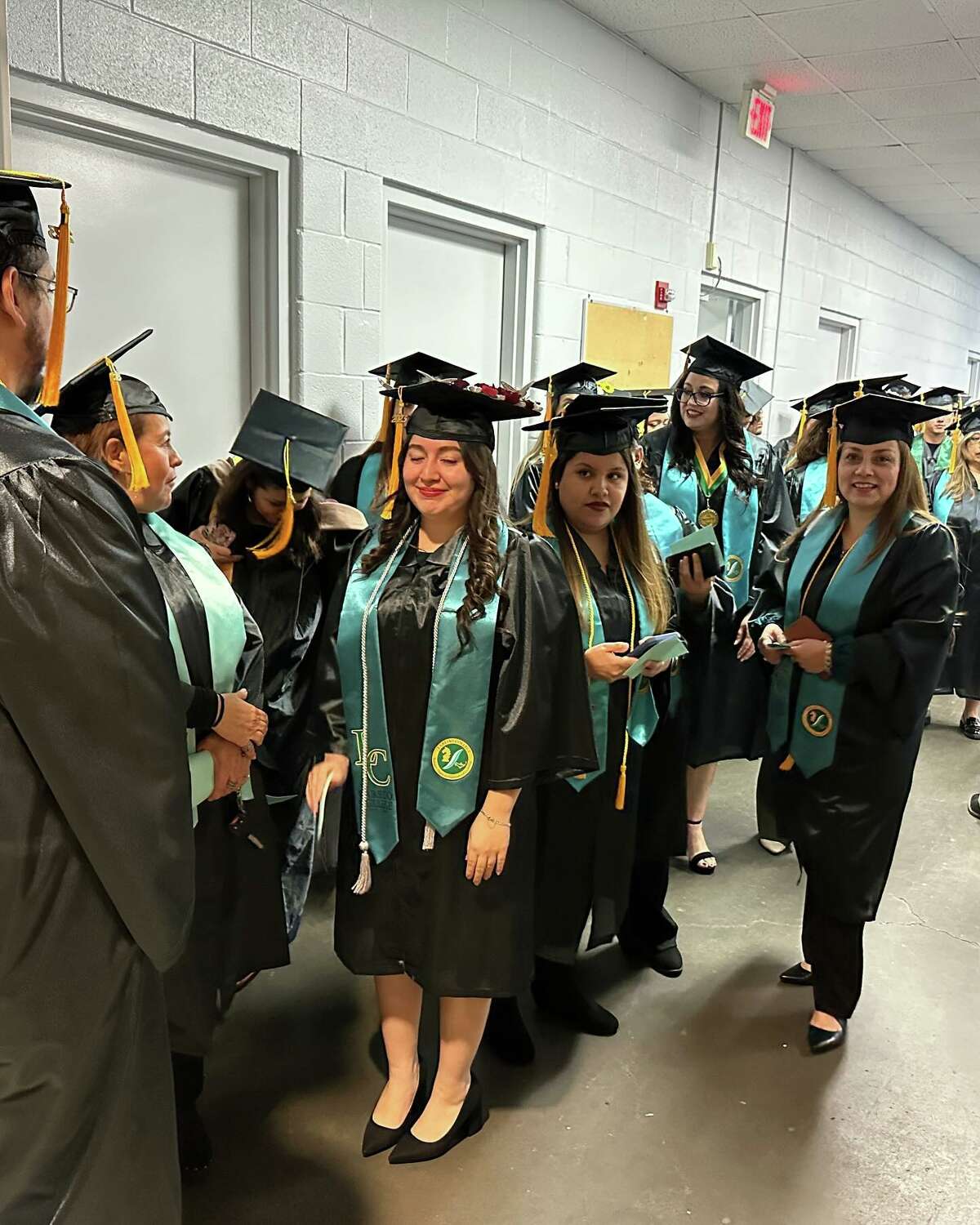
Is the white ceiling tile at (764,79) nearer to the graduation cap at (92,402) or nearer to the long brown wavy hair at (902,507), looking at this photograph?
the long brown wavy hair at (902,507)

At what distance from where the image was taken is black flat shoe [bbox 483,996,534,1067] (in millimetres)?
2271

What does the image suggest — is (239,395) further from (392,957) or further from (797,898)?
(797,898)

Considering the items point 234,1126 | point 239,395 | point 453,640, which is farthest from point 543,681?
point 239,395

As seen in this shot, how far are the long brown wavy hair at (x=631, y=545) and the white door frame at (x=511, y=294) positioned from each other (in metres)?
1.73

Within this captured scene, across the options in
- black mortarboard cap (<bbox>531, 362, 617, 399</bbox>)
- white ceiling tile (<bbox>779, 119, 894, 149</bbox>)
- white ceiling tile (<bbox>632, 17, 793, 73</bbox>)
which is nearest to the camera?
black mortarboard cap (<bbox>531, 362, 617, 399</bbox>)

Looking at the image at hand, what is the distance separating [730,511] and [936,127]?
3.69m

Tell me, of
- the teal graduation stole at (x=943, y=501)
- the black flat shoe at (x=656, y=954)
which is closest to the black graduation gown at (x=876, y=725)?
the black flat shoe at (x=656, y=954)

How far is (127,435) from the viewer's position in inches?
63.9

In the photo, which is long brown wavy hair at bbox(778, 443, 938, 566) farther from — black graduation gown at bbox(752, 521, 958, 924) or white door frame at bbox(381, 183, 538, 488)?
white door frame at bbox(381, 183, 538, 488)

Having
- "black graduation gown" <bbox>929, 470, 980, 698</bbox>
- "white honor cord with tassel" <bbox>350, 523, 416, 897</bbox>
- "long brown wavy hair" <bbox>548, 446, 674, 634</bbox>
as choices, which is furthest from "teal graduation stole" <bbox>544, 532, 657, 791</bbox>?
"black graduation gown" <bbox>929, 470, 980, 698</bbox>

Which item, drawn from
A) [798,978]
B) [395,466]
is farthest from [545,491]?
[798,978]

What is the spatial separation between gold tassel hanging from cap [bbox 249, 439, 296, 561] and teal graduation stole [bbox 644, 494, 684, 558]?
936mm

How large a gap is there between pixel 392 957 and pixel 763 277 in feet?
16.6

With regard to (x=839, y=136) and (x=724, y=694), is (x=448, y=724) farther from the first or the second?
(x=839, y=136)
